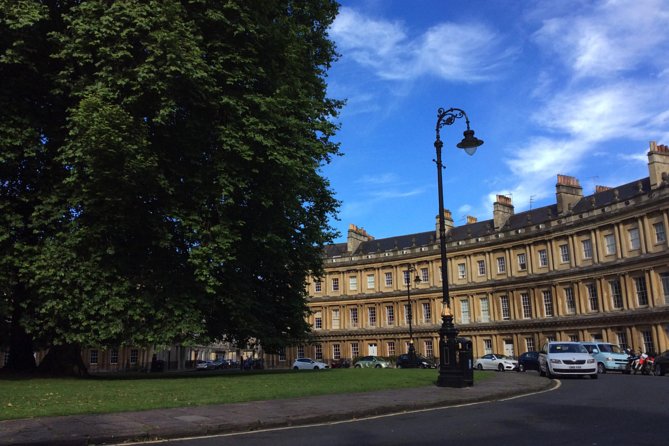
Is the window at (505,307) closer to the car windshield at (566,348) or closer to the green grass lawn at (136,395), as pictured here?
the car windshield at (566,348)

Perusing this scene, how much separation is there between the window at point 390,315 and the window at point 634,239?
32732 mm

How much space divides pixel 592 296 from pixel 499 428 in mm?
51510

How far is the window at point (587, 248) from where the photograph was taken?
56125 millimetres

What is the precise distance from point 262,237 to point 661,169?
43254 millimetres

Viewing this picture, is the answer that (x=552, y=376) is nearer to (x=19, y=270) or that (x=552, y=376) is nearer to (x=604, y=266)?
(x=19, y=270)

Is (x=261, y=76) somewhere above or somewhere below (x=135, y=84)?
above

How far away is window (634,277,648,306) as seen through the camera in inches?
1962

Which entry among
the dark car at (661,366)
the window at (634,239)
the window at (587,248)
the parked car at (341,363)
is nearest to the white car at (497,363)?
the dark car at (661,366)

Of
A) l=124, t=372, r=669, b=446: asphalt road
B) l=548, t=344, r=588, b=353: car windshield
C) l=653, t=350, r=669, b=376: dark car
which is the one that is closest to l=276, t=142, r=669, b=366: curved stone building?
l=653, t=350, r=669, b=376: dark car

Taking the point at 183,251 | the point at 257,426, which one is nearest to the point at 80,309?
the point at 183,251

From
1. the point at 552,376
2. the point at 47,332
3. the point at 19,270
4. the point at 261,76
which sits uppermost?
the point at 261,76

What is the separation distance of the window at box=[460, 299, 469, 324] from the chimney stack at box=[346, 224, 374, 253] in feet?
70.5

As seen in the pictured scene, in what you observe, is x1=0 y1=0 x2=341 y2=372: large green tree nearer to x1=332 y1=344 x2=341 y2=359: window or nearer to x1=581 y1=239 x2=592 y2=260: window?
x1=581 y1=239 x2=592 y2=260: window

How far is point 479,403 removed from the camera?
13750mm
